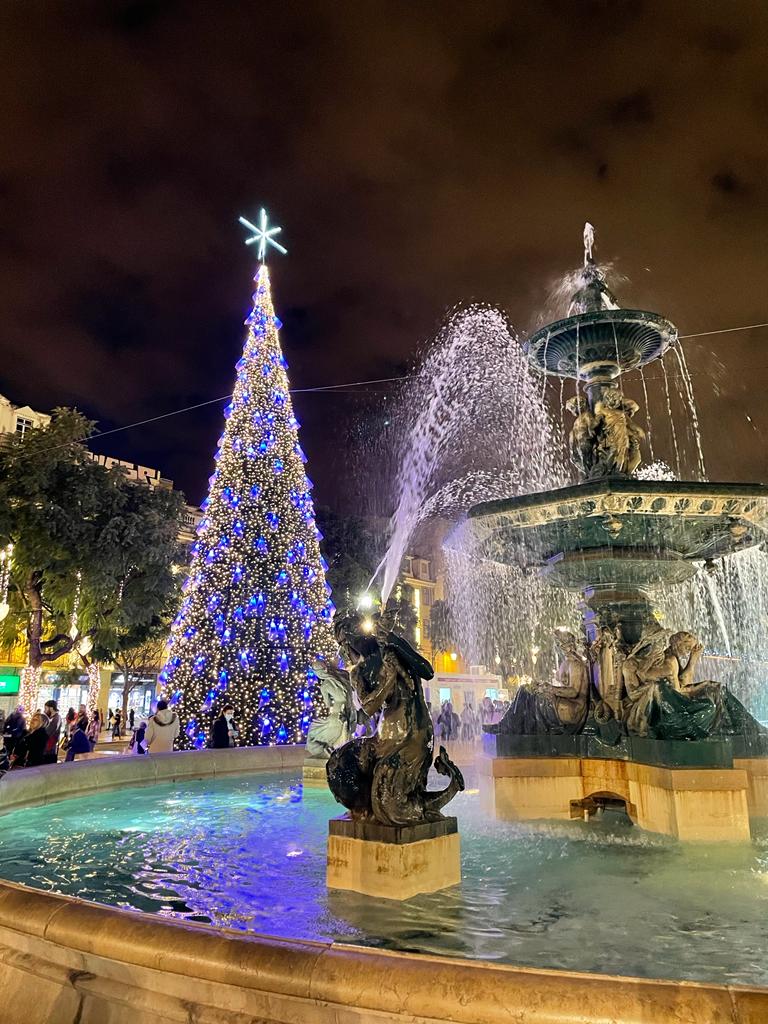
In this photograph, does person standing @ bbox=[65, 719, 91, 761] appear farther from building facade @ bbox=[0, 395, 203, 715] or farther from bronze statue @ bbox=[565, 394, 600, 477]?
building facade @ bbox=[0, 395, 203, 715]

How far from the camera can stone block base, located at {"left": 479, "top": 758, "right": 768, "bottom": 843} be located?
23.2 ft

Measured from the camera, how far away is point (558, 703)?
9.13 meters

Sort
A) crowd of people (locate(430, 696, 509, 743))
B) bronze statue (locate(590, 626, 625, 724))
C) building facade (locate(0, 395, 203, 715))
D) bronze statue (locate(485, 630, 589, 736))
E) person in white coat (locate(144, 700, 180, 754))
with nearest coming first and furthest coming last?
bronze statue (locate(590, 626, 625, 724)) < bronze statue (locate(485, 630, 589, 736)) < person in white coat (locate(144, 700, 180, 754)) < crowd of people (locate(430, 696, 509, 743)) < building facade (locate(0, 395, 203, 715))

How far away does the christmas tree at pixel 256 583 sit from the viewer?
18.9 meters

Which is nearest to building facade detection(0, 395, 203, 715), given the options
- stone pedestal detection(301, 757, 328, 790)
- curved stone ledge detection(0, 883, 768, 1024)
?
stone pedestal detection(301, 757, 328, 790)

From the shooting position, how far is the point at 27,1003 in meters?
3.21

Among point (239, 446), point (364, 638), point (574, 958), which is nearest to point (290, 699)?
point (239, 446)

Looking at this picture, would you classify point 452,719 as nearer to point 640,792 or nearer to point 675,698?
point 640,792

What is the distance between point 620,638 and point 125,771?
7.48 meters

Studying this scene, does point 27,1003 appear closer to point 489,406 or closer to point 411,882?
point 411,882

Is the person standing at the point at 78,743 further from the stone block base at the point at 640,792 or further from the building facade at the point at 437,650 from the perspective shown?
the building facade at the point at 437,650

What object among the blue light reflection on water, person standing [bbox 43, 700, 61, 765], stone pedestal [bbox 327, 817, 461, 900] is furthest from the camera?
person standing [bbox 43, 700, 61, 765]

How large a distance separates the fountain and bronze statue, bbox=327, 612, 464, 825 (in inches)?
128

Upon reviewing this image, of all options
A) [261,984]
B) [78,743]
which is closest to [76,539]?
[78,743]
